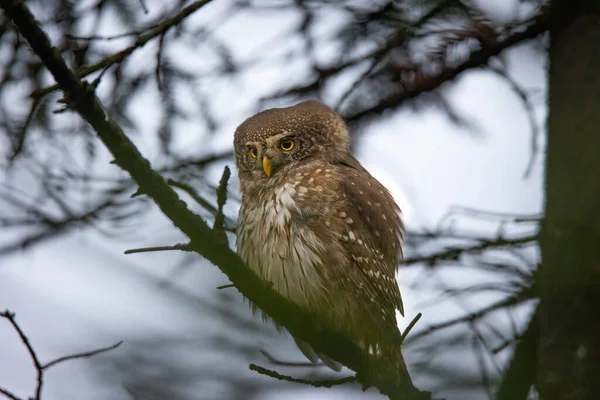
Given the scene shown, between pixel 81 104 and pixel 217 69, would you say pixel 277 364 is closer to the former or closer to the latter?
pixel 81 104

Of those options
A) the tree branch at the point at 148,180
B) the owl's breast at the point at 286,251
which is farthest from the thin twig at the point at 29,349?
the owl's breast at the point at 286,251

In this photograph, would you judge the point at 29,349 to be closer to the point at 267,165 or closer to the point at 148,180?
the point at 148,180

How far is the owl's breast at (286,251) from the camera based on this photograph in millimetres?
3445

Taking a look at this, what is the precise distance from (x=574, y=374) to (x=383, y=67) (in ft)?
6.16

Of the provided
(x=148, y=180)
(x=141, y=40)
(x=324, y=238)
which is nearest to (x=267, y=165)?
(x=324, y=238)

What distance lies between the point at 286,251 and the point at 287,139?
2.95 feet

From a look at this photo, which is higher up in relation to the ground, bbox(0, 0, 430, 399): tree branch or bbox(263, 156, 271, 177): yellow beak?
bbox(263, 156, 271, 177): yellow beak

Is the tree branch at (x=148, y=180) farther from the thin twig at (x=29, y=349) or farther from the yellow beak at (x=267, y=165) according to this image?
the yellow beak at (x=267, y=165)

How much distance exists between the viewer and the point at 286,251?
346cm

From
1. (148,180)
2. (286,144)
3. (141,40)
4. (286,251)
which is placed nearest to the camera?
(148,180)

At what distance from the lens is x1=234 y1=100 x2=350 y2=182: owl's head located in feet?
13.4

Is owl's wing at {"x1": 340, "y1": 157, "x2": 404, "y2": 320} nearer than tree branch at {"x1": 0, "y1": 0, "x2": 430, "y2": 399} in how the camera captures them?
No

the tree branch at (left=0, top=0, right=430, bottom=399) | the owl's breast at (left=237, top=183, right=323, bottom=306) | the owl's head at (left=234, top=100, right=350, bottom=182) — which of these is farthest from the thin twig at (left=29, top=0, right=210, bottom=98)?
Answer: the owl's head at (left=234, top=100, right=350, bottom=182)

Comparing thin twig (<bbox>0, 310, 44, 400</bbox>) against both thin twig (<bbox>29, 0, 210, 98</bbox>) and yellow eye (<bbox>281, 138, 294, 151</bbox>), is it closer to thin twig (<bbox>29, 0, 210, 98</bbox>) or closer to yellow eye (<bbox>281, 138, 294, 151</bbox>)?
thin twig (<bbox>29, 0, 210, 98</bbox>)
